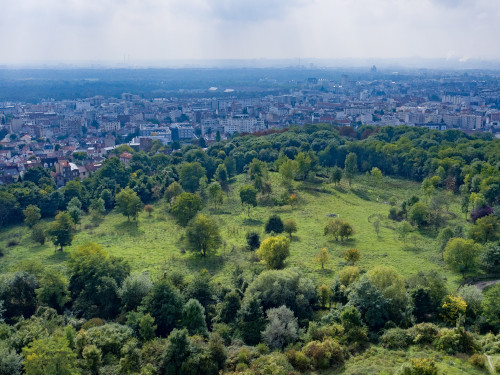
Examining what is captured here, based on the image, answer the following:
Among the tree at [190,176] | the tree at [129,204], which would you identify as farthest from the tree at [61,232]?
the tree at [190,176]

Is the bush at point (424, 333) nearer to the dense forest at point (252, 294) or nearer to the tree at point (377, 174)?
the dense forest at point (252, 294)

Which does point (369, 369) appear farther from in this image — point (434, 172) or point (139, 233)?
point (434, 172)

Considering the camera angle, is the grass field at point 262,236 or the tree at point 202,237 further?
the tree at point 202,237

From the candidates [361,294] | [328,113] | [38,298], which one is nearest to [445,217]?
[361,294]

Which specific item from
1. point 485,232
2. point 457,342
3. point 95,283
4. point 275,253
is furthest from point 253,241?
point 457,342

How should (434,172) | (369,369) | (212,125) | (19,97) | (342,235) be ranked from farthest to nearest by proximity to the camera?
(19,97)
(212,125)
(434,172)
(342,235)
(369,369)

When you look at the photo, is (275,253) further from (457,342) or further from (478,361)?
(478,361)
